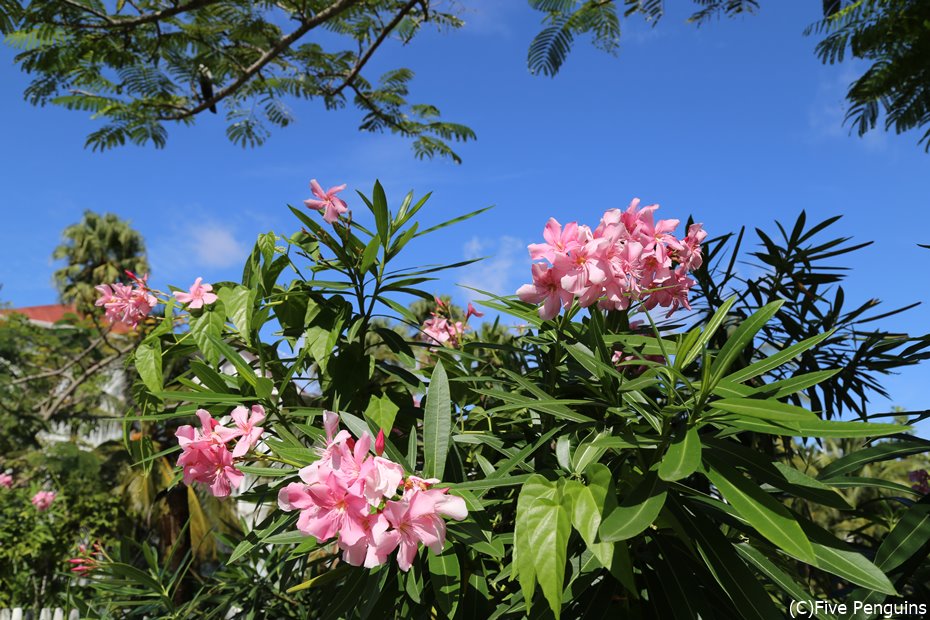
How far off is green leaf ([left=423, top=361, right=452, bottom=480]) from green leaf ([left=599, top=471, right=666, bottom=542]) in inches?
12.5

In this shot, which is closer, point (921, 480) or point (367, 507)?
point (367, 507)

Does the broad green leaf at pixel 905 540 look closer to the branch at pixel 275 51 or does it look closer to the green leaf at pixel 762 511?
the green leaf at pixel 762 511

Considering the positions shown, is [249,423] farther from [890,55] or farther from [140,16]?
[890,55]

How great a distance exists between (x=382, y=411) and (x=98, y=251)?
58.7ft

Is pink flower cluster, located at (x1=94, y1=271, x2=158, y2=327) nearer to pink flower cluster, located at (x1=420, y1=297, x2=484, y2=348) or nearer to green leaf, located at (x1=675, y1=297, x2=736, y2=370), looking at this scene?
pink flower cluster, located at (x1=420, y1=297, x2=484, y2=348)

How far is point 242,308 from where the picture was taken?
1433 mm

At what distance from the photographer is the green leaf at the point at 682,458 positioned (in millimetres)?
784

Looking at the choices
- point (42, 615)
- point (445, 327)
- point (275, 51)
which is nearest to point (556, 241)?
point (445, 327)

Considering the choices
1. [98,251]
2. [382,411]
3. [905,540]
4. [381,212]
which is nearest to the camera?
[905,540]

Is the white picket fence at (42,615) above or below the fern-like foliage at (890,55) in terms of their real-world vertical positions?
below

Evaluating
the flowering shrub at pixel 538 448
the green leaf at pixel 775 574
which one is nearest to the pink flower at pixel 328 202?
the flowering shrub at pixel 538 448

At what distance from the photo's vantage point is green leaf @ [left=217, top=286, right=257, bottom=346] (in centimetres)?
140

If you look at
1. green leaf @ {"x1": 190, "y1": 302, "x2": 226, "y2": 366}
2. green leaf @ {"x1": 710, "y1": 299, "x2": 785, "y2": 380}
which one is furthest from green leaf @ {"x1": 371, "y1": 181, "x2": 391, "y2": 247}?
green leaf @ {"x1": 710, "y1": 299, "x2": 785, "y2": 380}

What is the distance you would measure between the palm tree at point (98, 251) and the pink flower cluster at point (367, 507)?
1724 cm
